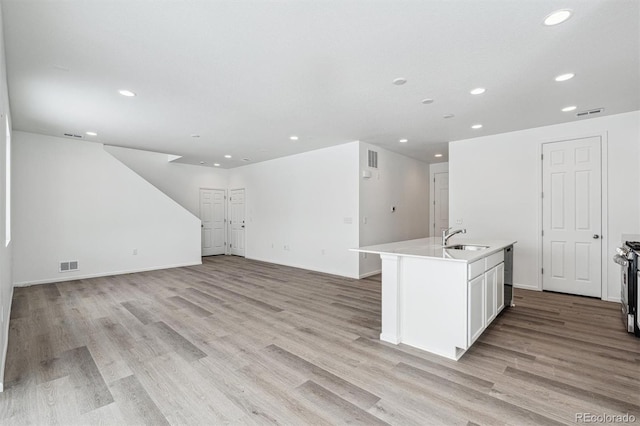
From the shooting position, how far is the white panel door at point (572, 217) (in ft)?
14.4

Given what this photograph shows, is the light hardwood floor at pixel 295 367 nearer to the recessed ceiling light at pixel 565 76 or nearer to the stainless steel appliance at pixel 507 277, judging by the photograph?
the stainless steel appliance at pixel 507 277

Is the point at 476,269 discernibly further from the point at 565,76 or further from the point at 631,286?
the point at 565,76

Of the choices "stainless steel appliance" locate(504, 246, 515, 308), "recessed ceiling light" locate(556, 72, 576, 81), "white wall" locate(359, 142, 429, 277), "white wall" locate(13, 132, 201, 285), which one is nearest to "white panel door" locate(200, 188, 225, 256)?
"white wall" locate(13, 132, 201, 285)

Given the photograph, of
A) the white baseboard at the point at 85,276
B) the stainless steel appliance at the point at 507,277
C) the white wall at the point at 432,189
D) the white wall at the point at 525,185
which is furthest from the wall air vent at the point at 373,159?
the white baseboard at the point at 85,276

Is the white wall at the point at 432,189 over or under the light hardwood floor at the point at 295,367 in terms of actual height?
over

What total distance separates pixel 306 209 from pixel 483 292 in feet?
14.7

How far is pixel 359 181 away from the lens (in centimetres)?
581

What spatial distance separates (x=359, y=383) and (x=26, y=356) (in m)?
2.99

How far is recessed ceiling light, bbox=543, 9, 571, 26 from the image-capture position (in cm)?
205

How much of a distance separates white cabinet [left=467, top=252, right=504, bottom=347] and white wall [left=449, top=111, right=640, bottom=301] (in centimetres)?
189

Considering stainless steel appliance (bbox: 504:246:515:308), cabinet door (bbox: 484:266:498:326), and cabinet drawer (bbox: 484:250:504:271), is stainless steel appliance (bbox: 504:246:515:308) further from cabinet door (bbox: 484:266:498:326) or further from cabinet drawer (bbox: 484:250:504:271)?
cabinet door (bbox: 484:266:498:326)

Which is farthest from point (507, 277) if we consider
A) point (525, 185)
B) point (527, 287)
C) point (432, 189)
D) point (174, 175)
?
point (174, 175)

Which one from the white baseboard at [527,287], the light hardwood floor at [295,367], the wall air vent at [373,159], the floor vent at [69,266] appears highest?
the wall air vent at [373,159]

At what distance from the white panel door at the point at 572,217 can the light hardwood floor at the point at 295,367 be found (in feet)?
1.60
